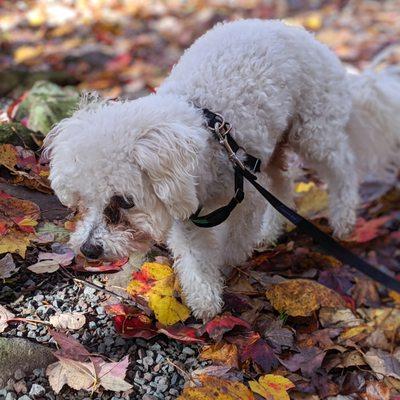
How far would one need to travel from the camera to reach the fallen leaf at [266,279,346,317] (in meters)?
3.14

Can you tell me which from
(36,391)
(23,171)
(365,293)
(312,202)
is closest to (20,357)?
(36,391)

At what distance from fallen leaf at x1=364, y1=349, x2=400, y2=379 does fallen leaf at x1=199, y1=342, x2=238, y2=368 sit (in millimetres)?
772

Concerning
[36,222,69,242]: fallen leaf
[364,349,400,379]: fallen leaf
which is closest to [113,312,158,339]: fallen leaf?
[36,222,69,242]: fallen leaf

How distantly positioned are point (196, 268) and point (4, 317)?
99 centimetres

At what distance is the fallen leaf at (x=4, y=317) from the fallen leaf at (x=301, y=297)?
55.1 inches

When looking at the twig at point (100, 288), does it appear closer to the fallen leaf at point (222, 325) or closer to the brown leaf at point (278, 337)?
the fallen leaf at point (222, 325)

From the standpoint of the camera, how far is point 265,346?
2812mm

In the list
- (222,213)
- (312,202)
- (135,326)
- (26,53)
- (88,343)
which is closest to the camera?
(88,343)

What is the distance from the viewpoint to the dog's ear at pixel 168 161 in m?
2.40

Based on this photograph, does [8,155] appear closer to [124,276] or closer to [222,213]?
[124,276]

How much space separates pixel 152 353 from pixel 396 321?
1.65 m

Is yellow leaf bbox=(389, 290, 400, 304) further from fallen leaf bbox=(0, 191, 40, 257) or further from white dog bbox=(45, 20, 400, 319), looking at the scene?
fallen leaf bbox=(0, 191, 40, 257)

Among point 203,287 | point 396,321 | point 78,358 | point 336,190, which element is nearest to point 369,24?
point 336,190

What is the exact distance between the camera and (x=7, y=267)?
2.77 m
